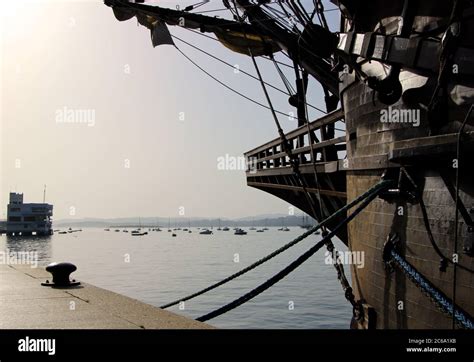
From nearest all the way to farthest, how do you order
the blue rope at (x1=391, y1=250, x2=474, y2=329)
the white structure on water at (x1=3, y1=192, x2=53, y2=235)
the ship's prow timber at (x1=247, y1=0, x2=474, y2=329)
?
the blue rope at (x1=391, y1=250, x2=474, y2=329), the ship's prow timber at (x1=247, y1=0, x2=474, y2=329), the white structure on water at (x1=3, y1=192, x2=53, y2=235)

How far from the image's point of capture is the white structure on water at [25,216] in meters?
114

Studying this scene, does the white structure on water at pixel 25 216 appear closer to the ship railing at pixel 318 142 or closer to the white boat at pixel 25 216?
the white boat at pixel 25 216

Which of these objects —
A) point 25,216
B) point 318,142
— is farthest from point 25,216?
point 318,142

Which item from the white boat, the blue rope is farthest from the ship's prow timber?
the white boat

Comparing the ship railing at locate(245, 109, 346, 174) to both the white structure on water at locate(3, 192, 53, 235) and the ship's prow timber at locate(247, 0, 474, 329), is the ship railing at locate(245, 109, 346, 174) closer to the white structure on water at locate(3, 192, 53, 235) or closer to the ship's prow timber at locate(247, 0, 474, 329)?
the ship's prow timber at locate(247, 0, 474, 329)

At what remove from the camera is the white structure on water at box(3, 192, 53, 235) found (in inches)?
4505

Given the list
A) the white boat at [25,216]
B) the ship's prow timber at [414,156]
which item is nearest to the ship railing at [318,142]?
the ship's prow timber at [414,156]

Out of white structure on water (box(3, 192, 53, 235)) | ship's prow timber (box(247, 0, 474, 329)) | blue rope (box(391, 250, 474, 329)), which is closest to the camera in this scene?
blue rope (box(391, 250, 474, 329))

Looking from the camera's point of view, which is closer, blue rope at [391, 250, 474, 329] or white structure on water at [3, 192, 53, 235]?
blue rope at [391, 250, 474, 329]

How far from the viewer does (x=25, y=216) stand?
118062 mm

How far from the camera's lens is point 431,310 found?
7027 mm

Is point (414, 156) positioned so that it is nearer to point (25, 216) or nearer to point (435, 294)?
point (435, 294)

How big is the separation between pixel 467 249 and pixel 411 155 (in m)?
1.46
